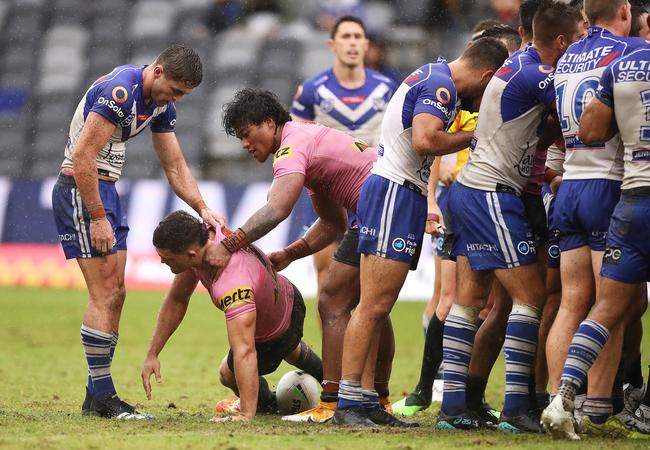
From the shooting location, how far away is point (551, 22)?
7059mm

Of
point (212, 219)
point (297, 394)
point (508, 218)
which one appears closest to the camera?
point (508, 218)

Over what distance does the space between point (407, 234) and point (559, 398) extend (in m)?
1.45

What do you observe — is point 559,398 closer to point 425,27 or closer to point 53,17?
point 425,27

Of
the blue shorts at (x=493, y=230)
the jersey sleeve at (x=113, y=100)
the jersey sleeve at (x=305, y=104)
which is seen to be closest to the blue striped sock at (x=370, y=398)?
the blue shorts at (x=493, y=230)

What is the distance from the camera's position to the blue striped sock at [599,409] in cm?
687

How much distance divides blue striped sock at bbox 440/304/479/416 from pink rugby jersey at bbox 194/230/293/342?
1253mm

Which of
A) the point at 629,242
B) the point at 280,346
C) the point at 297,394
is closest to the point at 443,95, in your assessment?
the point at 629,242

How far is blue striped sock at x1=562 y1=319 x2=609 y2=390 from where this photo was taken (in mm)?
6375

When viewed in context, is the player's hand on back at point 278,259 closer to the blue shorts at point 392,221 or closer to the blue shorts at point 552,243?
the blue shorts at point 392,221

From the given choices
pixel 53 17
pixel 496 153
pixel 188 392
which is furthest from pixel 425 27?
pixel 496 153

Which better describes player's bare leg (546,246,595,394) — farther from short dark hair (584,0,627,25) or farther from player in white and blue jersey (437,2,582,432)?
short dark hair (584,0,627,25)

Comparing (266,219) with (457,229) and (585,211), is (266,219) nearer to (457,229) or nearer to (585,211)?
(457,229)

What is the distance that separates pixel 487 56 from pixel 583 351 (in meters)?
2.05

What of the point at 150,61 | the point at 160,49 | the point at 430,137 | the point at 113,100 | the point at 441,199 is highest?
the point at 160,49
